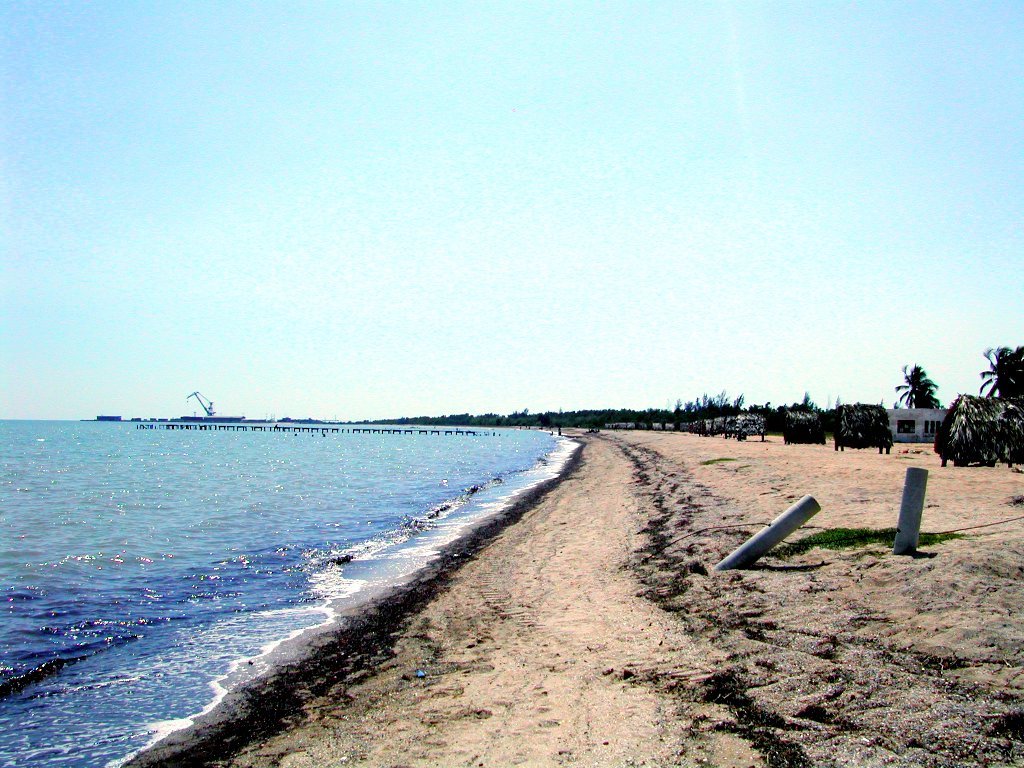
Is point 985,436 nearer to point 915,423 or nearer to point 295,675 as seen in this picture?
point 295,675

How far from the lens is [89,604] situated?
12.2 metres

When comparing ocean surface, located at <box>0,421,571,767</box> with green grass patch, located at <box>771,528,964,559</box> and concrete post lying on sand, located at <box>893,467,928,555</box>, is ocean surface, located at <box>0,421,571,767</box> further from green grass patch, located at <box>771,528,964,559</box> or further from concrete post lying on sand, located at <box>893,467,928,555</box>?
concrete post lying on sand, located at <box>893,467,928,555</box>

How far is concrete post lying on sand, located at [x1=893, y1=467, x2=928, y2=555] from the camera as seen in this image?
28.7 ft

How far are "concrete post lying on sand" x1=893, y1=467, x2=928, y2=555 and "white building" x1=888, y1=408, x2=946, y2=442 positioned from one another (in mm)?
53161

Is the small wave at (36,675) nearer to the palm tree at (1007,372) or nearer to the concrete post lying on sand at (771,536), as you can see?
the concrete post lying on sand at (771,536)

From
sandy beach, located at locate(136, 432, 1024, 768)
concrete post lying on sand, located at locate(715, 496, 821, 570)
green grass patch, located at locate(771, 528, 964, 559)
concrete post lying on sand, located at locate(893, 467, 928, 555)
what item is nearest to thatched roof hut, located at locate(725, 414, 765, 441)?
green grass patch, located at locate(771, 528, 964, 559)

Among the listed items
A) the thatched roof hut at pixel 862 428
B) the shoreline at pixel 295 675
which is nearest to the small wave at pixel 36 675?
the shoreline at pixel 295 675

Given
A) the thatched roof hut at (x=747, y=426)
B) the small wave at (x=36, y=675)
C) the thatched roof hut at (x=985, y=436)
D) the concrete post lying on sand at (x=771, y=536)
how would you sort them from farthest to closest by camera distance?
the thatched roof hut at (x=747, y=426), the thatched roof hut at (x=985, y=436), the concrete post lying on sand at (x=771, y=536), the small wave at (x=36, y=675)

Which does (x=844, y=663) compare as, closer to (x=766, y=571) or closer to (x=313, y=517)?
(x=766, y=571)

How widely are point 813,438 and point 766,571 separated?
45.2 m

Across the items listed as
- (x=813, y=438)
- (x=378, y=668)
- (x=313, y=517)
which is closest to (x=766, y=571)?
(x=378, y=668)

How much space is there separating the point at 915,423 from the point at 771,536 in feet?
179

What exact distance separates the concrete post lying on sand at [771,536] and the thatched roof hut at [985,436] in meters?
19.0

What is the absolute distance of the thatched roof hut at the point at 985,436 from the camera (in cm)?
2533
